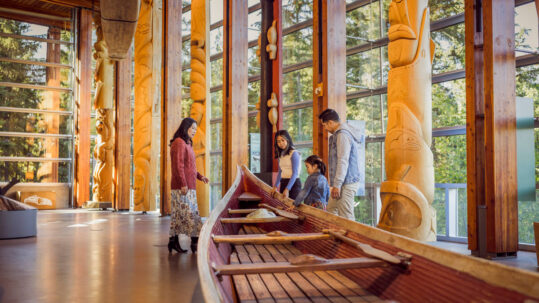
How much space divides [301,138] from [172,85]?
304 centimetres

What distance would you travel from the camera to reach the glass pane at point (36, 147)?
1480 cm

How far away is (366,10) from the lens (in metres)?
8.41

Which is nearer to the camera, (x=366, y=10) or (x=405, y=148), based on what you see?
(x=405, y=148)

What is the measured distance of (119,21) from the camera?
7.25 meters

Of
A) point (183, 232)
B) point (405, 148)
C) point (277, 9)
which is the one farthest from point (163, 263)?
point (277, 9)

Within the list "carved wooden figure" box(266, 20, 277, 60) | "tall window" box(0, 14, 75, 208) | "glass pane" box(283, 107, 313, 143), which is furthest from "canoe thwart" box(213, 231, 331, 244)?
"tall window" box(0, 14, 75, 208)

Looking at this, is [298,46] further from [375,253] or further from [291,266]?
[291,266]

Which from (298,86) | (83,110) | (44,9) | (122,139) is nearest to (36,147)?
(83,110)

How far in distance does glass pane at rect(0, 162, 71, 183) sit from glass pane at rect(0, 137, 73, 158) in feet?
0.92

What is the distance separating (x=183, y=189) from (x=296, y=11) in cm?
611

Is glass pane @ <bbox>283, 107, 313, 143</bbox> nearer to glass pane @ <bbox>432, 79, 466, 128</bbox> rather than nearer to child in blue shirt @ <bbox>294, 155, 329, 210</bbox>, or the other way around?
glass pane @ <bbox>432, 79, 466, 128</bbox>

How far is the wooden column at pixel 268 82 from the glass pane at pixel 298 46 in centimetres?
257

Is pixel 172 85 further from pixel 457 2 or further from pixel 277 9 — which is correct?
pixel 457 2

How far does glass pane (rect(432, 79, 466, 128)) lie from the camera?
6.79 meters
